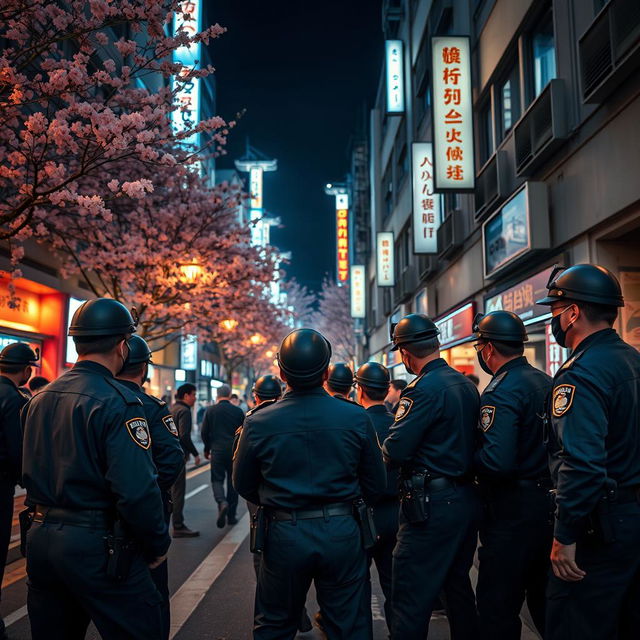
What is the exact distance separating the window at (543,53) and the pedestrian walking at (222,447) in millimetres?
7047

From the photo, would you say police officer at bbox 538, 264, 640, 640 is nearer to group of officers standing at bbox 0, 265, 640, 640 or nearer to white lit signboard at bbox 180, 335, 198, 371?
group of officers standing at bbox 0, 265, 640, 640

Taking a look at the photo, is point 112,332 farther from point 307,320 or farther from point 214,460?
point 307,320

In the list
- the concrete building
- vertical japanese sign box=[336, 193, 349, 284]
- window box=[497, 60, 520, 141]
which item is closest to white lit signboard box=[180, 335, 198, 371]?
vertical japanese sign box=[336, 193, 349, 284]

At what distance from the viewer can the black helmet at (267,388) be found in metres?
7.14

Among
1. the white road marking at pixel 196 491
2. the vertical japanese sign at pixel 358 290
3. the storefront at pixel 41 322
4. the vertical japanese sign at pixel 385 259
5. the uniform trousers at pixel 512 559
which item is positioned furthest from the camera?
the vertical japanese sign at pixel 358 290

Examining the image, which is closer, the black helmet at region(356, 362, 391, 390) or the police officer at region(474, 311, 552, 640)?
the police officer at region(474, 311, 552, 640)

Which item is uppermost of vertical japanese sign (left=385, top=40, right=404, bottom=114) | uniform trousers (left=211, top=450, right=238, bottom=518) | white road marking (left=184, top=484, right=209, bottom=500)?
vertical japanese sign (left=385, top=40, right=404, bottom=114)

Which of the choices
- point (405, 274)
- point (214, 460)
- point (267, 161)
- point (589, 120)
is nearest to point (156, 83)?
point (405, 274)

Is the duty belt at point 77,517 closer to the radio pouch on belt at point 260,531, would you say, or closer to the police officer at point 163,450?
the radio pouch on belt at point 260,531

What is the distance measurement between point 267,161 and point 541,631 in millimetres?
87466

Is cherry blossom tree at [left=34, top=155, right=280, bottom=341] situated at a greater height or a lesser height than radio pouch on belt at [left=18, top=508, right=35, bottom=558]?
greater

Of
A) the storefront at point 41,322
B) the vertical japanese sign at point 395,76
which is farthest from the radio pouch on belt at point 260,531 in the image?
the vertical japanese sign at point 395,76

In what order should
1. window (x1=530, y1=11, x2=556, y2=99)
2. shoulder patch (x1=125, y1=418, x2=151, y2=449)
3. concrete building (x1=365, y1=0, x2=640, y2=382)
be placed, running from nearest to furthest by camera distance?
shoulder patch (x1=125, y1=418, x2=151, y2=449) < concrete building (x1=365, y1=0, x2=640, y2=382) < window (x1=530, y1=11, x2=556, y2=99)

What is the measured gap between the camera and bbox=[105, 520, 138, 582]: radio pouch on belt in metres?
2.81
